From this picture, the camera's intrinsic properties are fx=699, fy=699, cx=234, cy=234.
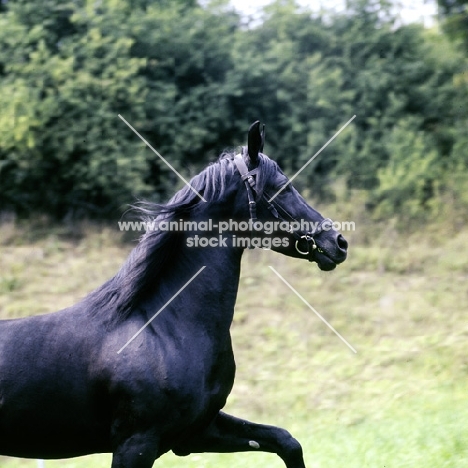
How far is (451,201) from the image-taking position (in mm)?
13086

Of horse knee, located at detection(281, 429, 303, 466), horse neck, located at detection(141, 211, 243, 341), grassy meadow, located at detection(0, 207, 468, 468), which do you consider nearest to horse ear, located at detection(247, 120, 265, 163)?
horse neck, located at detection(141, 211, 243, 341)

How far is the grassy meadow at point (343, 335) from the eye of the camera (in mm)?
6547

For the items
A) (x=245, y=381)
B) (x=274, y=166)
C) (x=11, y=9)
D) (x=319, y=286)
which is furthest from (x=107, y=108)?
(x=274, y=166)

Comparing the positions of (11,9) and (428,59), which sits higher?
(11,9)

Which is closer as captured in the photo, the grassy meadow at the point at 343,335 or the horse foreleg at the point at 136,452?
the horse foreleg at the point at 136,452

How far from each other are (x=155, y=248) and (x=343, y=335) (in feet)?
21.4

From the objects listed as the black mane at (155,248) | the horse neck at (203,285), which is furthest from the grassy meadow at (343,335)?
the black mane at (155,248)

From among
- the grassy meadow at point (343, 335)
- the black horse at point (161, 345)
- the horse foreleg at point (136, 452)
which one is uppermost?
the black horse at point (161, 345)

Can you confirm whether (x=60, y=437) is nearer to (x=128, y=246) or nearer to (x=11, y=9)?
(x=128, y=246)

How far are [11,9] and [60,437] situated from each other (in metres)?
11.2

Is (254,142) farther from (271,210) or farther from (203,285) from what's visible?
(203,285)

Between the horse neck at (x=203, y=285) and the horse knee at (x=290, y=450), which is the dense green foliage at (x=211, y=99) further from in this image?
the horse knee at (x=290, y=450)

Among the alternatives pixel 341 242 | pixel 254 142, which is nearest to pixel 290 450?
pixel 341 242

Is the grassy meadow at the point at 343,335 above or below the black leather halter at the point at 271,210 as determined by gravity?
below
